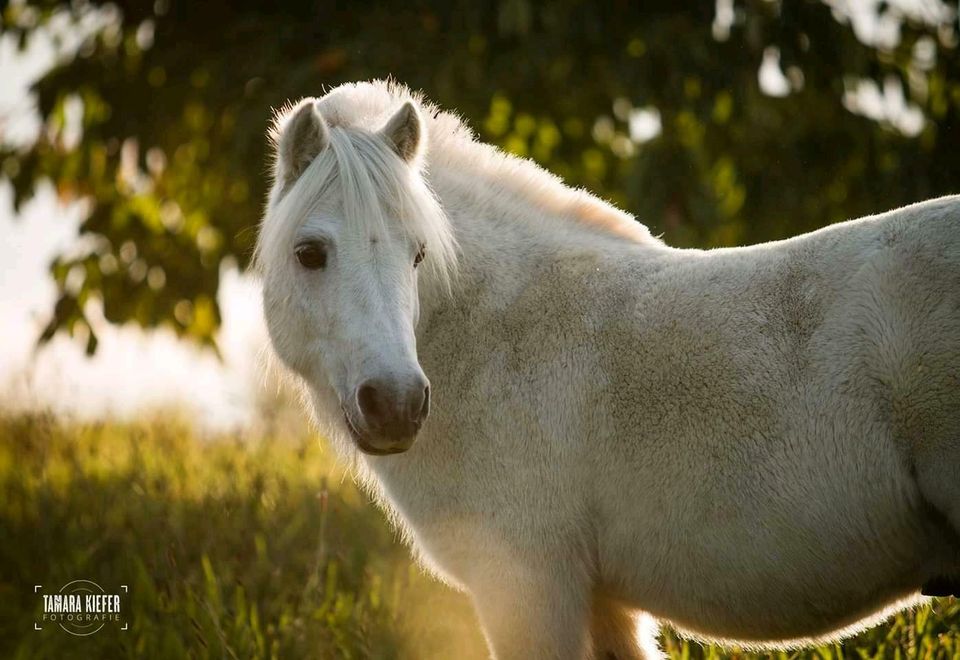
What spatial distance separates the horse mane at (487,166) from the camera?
3363 millimetres

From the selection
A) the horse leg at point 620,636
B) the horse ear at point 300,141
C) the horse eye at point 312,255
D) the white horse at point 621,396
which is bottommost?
the horse leg at point 620,636

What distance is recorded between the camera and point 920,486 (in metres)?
2.41

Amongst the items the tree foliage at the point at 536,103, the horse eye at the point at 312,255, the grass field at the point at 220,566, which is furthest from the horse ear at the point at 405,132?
the tree foliage at the point at 536,103

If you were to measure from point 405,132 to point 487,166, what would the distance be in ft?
1.73

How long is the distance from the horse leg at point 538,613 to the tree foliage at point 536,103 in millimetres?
3701

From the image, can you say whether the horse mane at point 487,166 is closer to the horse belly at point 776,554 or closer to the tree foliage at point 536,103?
the horse belly at point 776,554

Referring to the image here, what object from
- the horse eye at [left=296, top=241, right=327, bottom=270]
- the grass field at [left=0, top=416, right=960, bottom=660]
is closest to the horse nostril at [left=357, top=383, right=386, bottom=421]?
the horse eye at [left=296, top=241, right=327, bottom=270]

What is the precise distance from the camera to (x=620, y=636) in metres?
3.23

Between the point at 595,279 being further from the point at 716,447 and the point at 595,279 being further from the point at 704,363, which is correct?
the point at 716,447

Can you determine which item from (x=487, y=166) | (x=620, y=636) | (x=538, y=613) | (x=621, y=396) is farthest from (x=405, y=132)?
(x=620, y=636)

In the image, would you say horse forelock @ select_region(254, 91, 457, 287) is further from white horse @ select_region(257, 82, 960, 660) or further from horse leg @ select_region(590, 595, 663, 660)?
horse leg @ select_region(590, 595, 663, 660)

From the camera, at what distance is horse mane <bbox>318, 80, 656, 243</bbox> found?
336 cm

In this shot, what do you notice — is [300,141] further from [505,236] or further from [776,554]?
[776,554]

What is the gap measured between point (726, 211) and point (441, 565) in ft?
16.2
